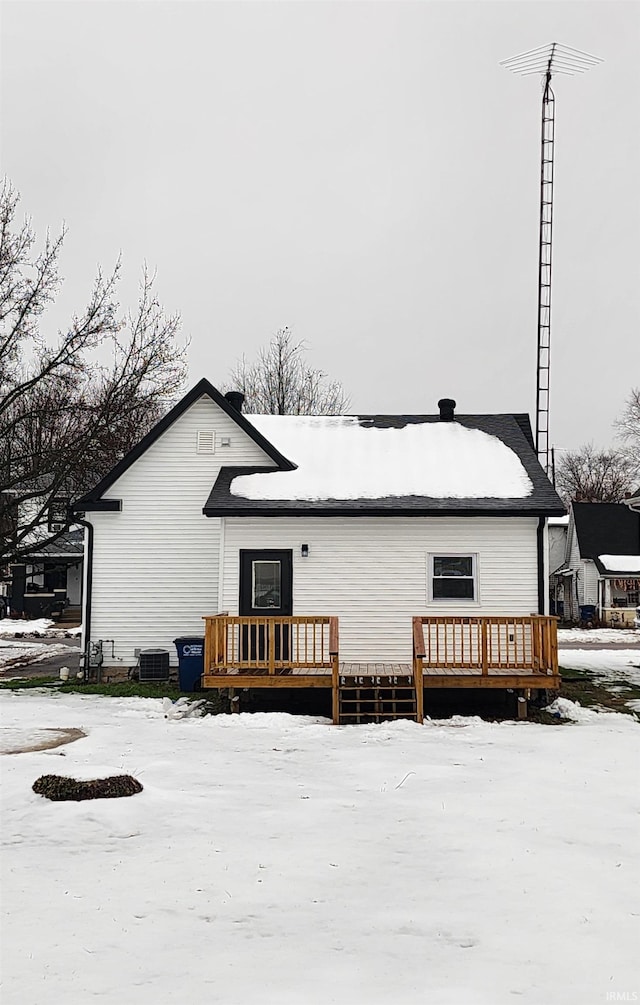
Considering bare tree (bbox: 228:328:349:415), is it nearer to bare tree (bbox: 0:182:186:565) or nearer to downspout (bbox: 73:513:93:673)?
bare tree (bbox: 0:182:186:565)

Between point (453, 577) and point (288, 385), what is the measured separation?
1087 inches

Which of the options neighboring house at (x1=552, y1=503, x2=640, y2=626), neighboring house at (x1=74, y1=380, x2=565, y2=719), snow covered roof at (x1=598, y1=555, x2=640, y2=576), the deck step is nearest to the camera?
the deck step

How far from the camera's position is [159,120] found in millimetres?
21438

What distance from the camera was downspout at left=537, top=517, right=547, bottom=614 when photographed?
13523 mm

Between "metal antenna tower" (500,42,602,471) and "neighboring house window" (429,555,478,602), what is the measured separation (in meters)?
13.2

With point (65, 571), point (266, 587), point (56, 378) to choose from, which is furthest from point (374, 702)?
point (65, 571)

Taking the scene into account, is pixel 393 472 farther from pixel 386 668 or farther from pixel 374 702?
pixel 374 702

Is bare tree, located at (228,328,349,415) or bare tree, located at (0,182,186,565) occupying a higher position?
bare tree, located at (228,328,349,415)

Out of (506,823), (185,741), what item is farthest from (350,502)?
(506,823)

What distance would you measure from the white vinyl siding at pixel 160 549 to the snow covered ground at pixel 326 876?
19.5 feet

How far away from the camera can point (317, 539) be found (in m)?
13.7

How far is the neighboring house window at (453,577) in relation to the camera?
44.6 ft

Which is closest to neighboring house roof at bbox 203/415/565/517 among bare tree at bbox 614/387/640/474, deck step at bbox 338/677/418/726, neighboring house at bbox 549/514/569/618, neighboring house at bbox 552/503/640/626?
deck step at bbox 338/677/418/726

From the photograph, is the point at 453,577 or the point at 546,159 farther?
the point at 546,159
